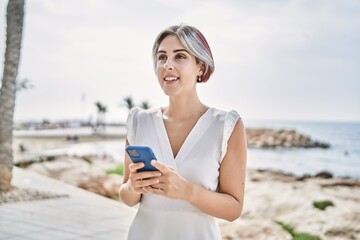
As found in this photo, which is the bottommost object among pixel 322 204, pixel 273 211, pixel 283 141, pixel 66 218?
pixel 283 141

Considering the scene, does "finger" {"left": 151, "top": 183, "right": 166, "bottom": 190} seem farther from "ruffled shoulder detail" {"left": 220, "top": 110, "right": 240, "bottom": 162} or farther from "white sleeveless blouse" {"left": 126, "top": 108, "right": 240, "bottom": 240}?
"ruffled shoulder detail" {"left": 220, "top": 110, "right": 240, "bottom": 162}

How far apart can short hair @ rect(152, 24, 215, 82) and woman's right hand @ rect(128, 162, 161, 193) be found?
0.49 meters

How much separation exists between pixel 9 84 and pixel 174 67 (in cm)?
597

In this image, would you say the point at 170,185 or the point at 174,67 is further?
the point at 174,67

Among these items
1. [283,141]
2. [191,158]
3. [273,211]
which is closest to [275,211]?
[273,211]

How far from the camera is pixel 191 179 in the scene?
159 centimetres

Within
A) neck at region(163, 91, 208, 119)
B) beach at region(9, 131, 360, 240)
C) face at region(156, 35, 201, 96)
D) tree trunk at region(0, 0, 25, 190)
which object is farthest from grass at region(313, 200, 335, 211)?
face at region(156, 35, 201, 96)

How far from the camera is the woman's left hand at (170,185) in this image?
141cm

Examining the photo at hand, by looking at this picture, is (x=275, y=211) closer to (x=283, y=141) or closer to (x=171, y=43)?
(x=171, y=43)

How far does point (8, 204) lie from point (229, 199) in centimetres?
538

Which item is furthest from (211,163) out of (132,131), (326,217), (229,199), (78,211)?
(326,217)

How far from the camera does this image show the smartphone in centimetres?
137

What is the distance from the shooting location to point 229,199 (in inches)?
62.0

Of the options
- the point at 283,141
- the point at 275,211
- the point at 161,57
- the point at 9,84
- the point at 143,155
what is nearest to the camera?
the point at 143,155
